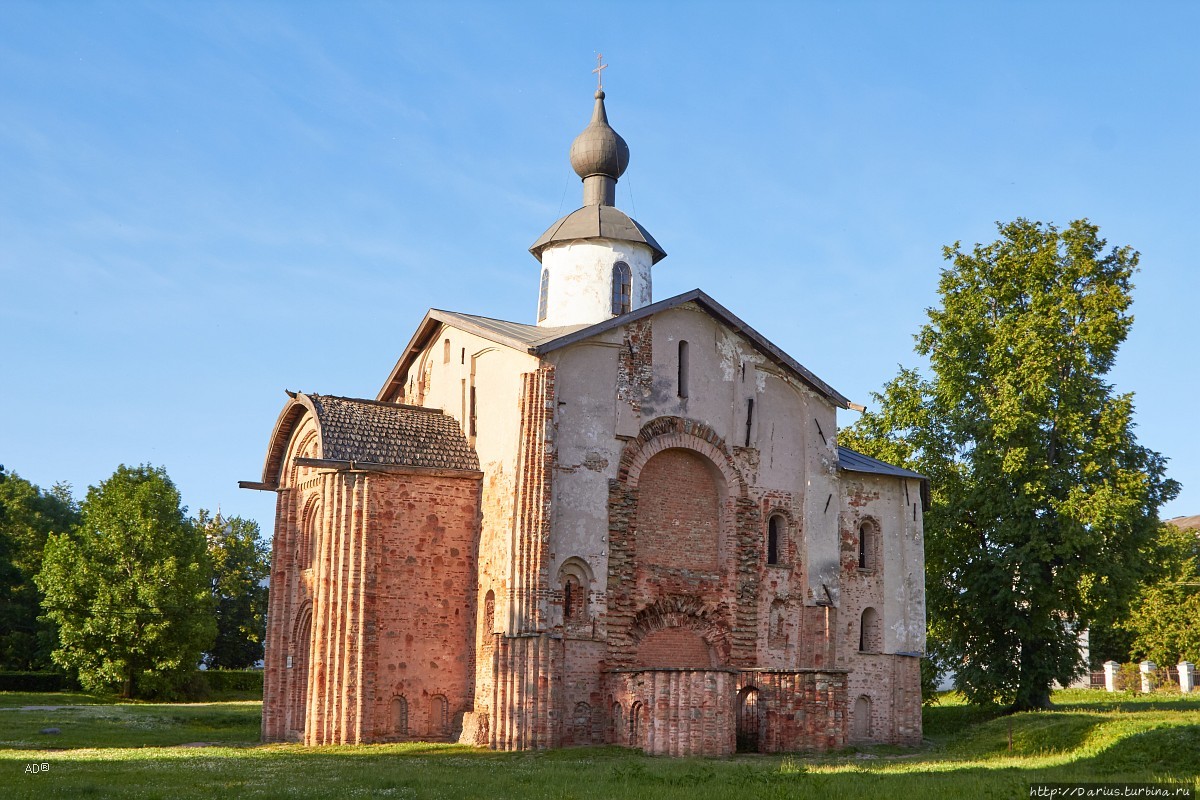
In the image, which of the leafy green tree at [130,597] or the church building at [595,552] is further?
the leafy green tree at [130,597]

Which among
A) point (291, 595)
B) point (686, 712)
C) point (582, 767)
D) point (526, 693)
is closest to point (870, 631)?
point (686, 712)

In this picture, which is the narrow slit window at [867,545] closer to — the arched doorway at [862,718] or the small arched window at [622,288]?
the arched doorway at [862,718]

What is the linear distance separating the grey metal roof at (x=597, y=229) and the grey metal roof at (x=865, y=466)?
652cm

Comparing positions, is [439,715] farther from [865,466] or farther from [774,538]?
[865,466]

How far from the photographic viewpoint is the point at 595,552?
23531 mm

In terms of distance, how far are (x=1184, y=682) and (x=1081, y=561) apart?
17522 millimetres

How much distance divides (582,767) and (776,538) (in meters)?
9.02

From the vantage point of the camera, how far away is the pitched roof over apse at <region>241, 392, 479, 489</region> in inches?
938

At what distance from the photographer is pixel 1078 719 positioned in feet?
73.6

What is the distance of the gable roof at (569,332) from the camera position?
2370cm

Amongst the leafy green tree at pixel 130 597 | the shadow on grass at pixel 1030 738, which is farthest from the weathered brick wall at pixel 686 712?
the leafy green tree at pixel 130 597

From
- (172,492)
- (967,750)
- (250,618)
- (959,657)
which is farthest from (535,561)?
(250,618)

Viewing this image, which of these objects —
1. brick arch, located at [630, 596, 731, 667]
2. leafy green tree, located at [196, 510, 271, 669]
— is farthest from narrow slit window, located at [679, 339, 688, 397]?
leafy green tree, located at [196, 510, 271, 669]

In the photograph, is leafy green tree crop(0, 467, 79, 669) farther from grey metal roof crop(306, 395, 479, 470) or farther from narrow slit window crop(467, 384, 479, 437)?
narrow slit window crop(467, 384, 479, 437)
